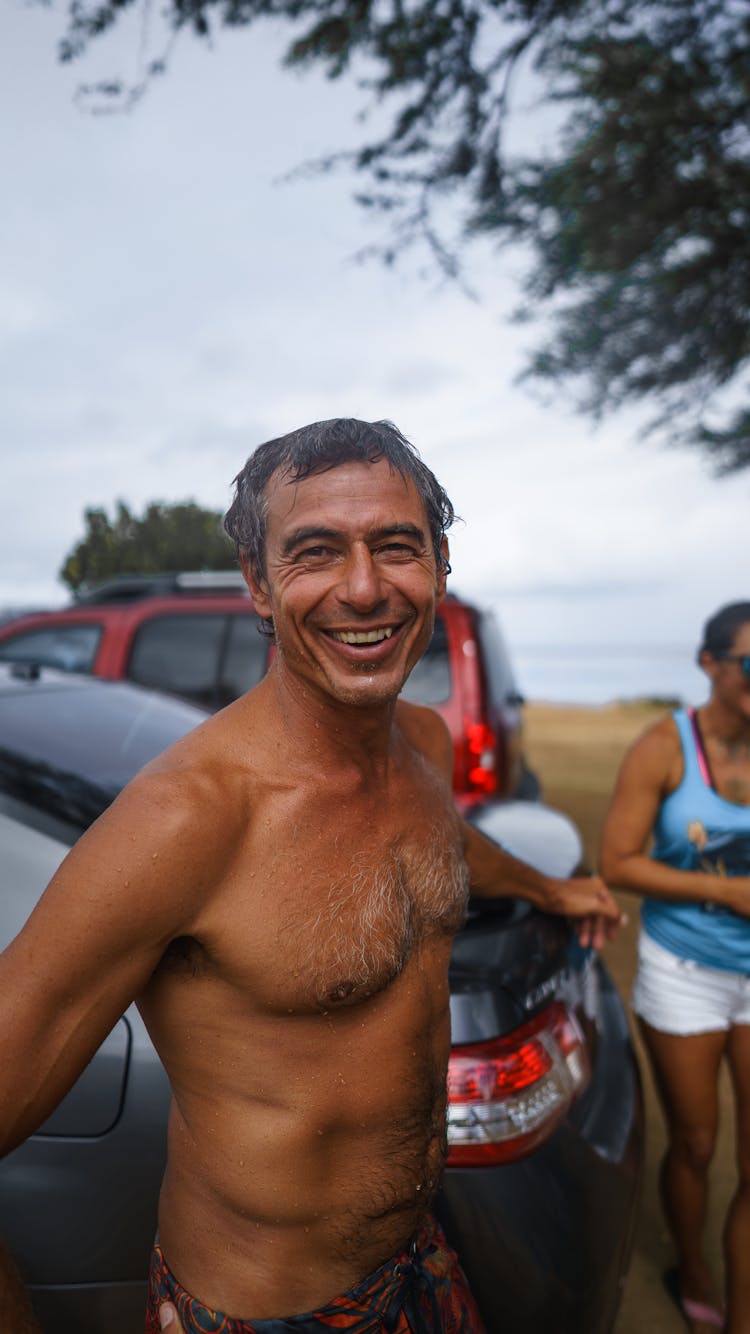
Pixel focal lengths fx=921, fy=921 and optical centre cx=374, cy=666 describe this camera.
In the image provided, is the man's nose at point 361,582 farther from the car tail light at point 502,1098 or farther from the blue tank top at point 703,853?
the blue tank top at point 703,853

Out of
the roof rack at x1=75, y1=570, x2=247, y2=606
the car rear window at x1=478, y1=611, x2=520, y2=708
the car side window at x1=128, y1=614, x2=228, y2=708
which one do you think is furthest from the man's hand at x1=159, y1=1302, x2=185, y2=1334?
the roof rack at x1=75, y1=570, x2=247, y2=606

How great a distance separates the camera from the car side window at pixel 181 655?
5.61 metres

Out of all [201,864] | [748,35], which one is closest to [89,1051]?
[201,864]

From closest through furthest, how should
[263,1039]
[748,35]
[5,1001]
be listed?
[5,1001] → [263,1039] → [748,35]

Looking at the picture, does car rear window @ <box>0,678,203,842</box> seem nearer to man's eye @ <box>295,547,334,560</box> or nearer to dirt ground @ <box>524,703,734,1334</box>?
man's eye @ <box>295,547,334,560</box>

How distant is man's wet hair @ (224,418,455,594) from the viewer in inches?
51.7

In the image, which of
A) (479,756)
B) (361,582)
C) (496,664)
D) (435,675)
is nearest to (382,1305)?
(361,582)

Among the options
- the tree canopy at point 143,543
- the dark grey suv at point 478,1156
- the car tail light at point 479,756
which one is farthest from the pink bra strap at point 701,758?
the tree canopy at point 143,543

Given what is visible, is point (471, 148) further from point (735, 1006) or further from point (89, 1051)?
point (89, 1051)

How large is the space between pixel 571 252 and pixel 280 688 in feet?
23.8

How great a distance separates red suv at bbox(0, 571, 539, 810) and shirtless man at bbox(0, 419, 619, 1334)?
363cm

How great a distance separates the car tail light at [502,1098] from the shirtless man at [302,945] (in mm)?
253

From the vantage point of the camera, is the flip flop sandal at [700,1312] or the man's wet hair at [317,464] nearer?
the man's wet hair at [317,464]

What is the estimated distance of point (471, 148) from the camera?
7281 millimetres
